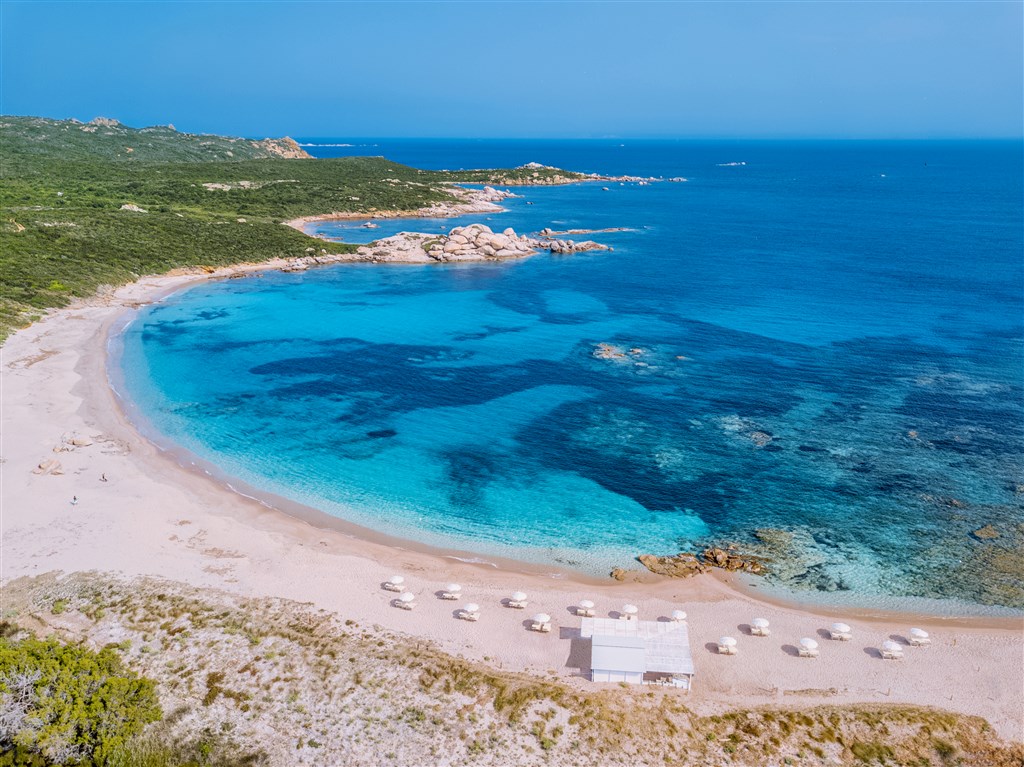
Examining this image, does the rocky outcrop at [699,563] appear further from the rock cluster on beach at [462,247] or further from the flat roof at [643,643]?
the rock cluster on beach at [462,247]

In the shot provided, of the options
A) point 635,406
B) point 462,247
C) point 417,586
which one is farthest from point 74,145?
point 417,586

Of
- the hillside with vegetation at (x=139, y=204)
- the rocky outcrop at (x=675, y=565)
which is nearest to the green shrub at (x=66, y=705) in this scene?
the rocky outcrop at (x=675, y=565)

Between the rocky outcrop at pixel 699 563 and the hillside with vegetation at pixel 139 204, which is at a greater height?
the hillside with vegetation at pixel 139 204

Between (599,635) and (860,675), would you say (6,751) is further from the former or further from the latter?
(860,675)

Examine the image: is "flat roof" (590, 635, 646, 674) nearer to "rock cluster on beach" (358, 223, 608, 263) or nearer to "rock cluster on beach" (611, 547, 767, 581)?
"rock cluster on beach" (611, 547, 767, 581)

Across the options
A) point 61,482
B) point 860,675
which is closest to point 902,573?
point 860,675

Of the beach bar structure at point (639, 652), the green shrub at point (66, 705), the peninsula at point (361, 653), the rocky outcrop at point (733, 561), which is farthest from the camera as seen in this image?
the rocky outcrop at point (733, 561)

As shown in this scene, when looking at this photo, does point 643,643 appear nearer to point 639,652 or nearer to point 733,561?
point 639,652
